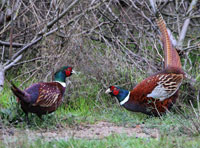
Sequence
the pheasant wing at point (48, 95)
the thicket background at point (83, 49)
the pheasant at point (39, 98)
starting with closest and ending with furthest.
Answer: the pheasant at point (39, 98), the pheasant wing at point (48, 95), the thicket background at point (83, 49)

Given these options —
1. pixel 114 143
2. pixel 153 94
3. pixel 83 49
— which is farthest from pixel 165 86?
pixel 114 143

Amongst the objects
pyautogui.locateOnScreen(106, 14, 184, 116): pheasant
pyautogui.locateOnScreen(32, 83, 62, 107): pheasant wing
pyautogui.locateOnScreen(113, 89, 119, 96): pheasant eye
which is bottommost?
pyautogui.locateOnScreen(106, 14, 184, 116): pheasant

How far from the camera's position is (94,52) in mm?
6875

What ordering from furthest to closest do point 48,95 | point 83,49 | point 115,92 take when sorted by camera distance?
point 83,49
point 115,92
point 48,95

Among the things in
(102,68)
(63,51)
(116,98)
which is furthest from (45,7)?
(116,98)

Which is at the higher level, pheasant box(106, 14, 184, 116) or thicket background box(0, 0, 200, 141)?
thicket background box(0, 0, 200, 141)

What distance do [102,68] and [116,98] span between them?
2.04 ft

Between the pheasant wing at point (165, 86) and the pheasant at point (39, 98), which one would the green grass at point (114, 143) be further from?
the pheasant wing at point (165, 86)

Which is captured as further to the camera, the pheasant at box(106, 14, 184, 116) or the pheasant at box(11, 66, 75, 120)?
the pheasant at box(106, 14, 184, 116)

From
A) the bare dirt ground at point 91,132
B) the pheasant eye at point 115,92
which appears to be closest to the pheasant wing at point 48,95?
the bare dirt ground at point 91,132

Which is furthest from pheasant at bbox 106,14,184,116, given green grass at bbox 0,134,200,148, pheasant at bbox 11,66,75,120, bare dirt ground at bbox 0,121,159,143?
green grass at bbox 0,134,200,148

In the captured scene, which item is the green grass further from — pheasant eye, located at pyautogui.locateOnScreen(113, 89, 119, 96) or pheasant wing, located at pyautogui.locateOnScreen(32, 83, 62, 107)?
pheasant eye, located at pyautogui.locateOnScreen(113, 89, 119, 96)

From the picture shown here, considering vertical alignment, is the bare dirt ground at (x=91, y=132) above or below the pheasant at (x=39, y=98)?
below

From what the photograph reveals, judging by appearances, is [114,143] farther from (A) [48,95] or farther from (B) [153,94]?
(B) [153,94]
